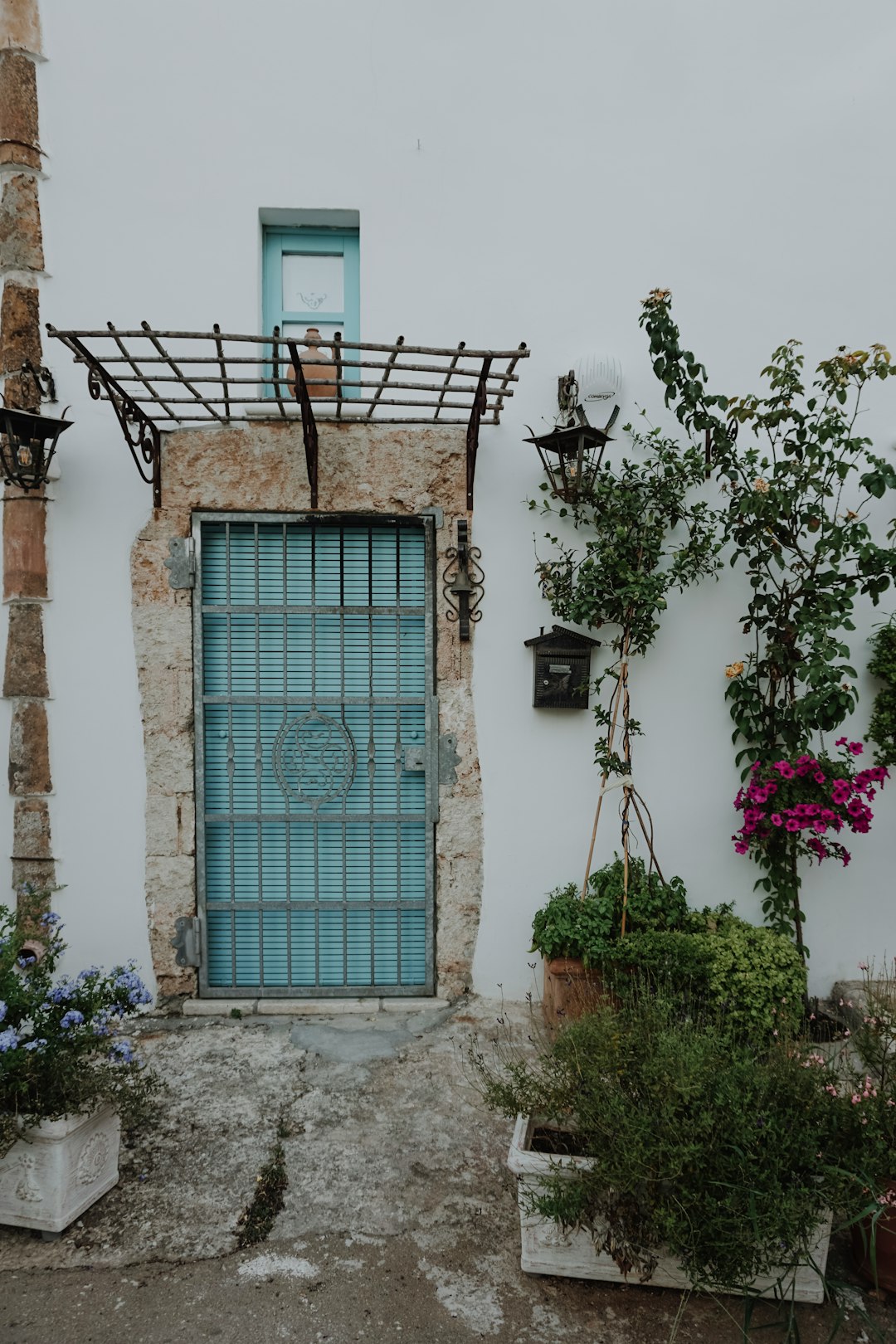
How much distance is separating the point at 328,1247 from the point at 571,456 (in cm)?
299

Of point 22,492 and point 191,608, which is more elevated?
point 22,492

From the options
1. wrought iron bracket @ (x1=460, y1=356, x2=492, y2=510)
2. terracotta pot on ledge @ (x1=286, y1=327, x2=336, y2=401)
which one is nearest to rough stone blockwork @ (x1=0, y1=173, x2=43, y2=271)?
terracotta pot on ledge @ (x1=286, y1=327, x2=336, y2=401)

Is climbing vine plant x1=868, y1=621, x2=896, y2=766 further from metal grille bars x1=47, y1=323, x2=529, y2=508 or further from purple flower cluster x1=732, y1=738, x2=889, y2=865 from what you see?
metal grille bars x1=47, y1=323, x2=529, y2=508

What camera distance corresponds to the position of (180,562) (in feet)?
11.6

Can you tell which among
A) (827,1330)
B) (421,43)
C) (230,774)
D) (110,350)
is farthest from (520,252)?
(827,1330)

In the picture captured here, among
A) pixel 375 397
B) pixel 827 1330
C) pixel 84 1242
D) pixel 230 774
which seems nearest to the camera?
pixel 827 1330

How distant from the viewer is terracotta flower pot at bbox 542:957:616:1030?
10.6ft

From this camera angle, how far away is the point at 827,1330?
1.99m

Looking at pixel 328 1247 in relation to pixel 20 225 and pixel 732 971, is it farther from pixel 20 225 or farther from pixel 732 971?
pixel 20 225

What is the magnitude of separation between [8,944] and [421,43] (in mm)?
3987

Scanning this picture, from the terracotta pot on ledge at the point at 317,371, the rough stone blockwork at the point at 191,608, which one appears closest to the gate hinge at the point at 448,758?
the rough stone blockwork at the point at 191,608

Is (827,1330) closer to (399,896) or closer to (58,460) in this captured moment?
(399,896)

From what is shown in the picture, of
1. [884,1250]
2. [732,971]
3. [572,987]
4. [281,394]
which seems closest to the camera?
[884,1250]

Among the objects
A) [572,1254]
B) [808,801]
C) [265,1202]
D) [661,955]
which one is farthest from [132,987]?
[808,801]
